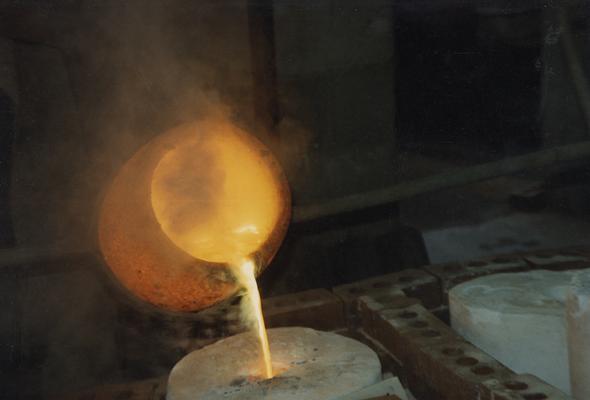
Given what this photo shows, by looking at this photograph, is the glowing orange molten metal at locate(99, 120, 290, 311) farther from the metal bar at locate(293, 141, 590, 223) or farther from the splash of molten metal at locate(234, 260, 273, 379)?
Answer: the metal bar at locate(293, 141, 590, 223)

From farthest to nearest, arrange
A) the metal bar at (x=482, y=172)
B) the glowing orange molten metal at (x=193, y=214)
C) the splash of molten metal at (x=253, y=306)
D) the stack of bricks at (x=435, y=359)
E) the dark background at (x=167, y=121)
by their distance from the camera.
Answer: the metal bar at (x=482, y=172)
the dark background at (x=167, y=121)
the glowing orange molten metal at (x=193, y=214)
the splash of molten metal at (x=253, y=306)
the stack of bricks at (x=435, y=359)

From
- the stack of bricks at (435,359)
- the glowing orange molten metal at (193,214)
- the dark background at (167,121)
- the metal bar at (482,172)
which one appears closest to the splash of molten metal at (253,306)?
the glowing orange molten metal at (193,214)

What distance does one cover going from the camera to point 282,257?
3.57m

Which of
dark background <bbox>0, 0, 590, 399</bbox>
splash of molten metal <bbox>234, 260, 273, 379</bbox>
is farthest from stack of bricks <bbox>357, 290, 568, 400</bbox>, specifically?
dark background <bbox>0, 0, 590, 399</bbox>

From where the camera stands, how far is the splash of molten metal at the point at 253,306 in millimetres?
2135

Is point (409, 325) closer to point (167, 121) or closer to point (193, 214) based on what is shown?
point (193, 214)

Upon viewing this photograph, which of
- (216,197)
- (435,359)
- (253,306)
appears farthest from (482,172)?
(435,359)

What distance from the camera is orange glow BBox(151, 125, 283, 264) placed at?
107 inches

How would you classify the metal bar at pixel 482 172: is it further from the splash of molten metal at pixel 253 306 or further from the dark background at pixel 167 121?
the splash of molten metal at pixel 253 306

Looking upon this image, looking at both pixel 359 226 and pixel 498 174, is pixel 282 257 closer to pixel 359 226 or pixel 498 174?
pixel 359 226

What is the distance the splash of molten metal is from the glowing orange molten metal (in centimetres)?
4

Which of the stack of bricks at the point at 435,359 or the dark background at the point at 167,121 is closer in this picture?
the stack of bricks at the point at 435,359

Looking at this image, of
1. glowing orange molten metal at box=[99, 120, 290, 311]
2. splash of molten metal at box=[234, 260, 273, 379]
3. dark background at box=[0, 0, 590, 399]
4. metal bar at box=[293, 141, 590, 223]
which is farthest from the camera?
metal bar at box=[293, 141, 590, 223]

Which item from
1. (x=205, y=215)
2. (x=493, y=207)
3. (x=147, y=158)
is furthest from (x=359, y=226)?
(x=493, y=207)
